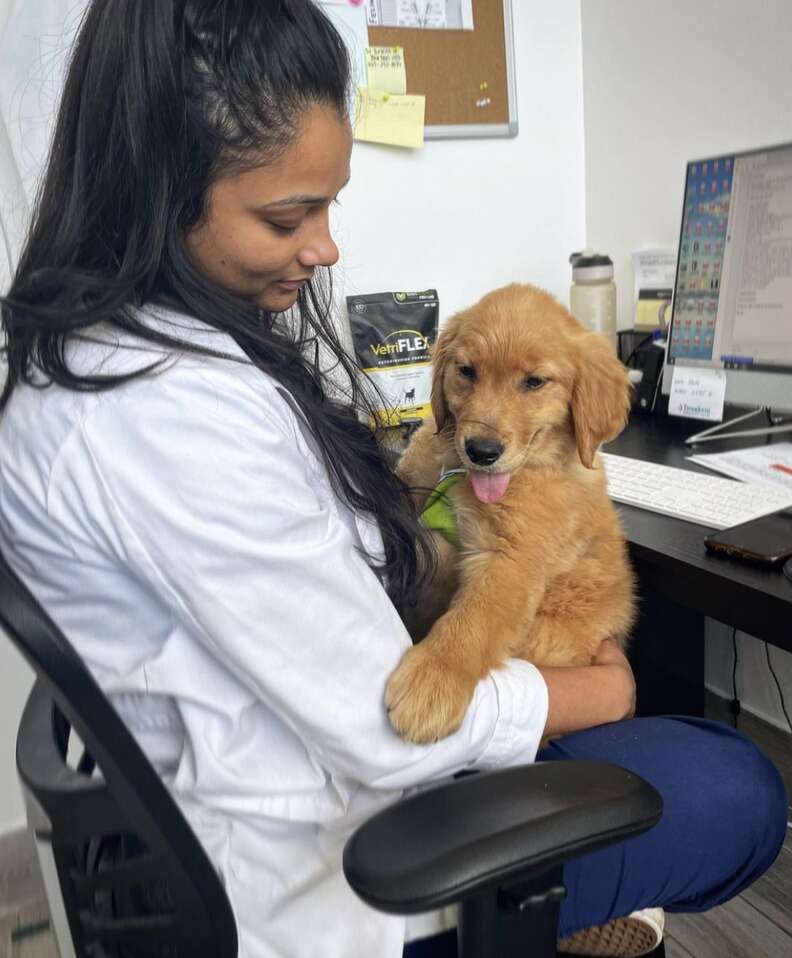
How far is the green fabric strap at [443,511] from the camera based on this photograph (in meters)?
1.20

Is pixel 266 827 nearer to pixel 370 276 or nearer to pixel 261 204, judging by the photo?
pixel 261 204

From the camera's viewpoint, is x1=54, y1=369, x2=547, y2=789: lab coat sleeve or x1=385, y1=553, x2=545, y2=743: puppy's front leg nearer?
x1=54, y1=369, x2=547, y2=789: lab coat sleeve

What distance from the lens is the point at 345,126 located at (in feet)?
2.40

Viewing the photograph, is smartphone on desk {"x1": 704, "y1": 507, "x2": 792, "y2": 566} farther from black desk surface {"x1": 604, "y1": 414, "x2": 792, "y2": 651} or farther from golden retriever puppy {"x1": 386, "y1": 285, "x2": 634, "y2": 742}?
golden retriever puppy {"x1": 386, "y1": 285, "x2": 634, "y2": 742}

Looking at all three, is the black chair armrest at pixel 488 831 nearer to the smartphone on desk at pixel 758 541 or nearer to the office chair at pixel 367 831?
the office chair at pixel 367 831

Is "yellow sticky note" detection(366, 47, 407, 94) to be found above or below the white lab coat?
above

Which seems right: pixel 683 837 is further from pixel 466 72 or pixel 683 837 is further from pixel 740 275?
pixel 466 72

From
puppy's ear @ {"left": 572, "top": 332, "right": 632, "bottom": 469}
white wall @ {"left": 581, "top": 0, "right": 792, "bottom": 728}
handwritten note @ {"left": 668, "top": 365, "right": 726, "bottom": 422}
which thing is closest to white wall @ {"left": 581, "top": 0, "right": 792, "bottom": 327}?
white wall @ {"left": 581, "top": 0, "right": 792, "bottom": 728}

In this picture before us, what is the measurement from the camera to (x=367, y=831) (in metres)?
0.54

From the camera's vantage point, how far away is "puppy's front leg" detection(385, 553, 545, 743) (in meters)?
0.69

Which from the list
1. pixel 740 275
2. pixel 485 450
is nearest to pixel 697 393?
pixel 740 275

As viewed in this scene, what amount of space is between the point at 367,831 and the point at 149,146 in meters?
0.59

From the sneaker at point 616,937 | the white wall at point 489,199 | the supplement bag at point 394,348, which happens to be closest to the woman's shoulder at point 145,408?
the sneaker at point 616,937

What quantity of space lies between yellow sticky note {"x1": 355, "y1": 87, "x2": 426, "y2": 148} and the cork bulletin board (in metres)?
0.05
